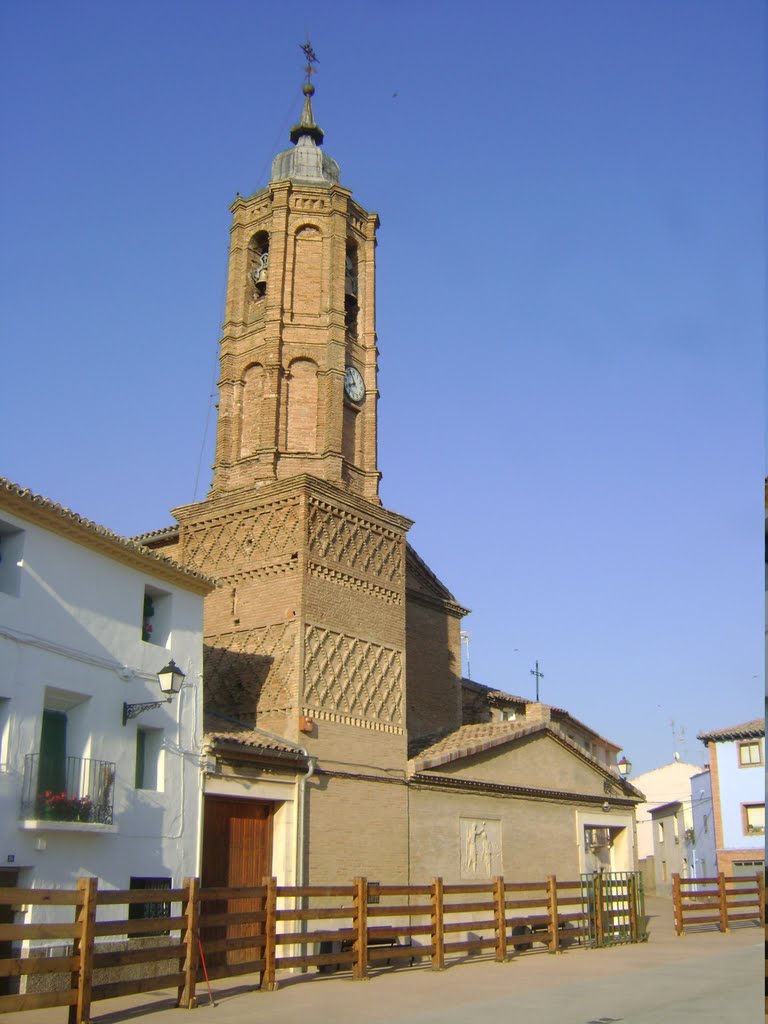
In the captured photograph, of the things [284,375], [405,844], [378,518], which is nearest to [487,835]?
[405,844]

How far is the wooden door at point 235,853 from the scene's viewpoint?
1917 cm

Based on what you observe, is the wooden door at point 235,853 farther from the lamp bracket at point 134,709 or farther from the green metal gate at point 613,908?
the green metal gate at point 613,908

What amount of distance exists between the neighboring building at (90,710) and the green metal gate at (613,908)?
9388mm

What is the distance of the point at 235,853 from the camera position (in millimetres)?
19828

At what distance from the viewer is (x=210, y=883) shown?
19.2 metres

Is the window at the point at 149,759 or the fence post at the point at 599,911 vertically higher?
the window at the point at 149,759

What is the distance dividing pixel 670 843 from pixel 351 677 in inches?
1587

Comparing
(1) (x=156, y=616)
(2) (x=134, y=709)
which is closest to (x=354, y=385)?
(1) (x=156, y=616)

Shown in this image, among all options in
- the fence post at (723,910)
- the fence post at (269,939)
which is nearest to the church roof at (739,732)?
the fence post at (723,910)

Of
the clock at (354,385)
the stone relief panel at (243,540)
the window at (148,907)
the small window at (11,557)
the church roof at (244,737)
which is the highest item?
the clock at (354,385)

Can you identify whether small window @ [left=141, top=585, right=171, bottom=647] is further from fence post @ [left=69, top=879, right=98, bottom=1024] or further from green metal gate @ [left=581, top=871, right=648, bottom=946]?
green metal gate @ [left=581, top=871, right=648, bottom=946]

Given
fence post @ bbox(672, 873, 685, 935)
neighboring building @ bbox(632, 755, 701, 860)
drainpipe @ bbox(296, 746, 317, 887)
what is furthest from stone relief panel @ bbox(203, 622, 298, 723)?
neighboring building @ bbox(632, 755, 701, 860)

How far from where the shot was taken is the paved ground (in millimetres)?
12391

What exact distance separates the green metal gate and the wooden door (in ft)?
23.1
